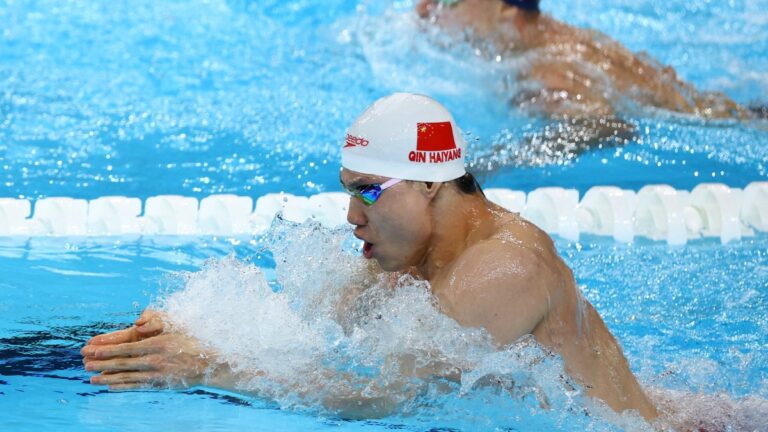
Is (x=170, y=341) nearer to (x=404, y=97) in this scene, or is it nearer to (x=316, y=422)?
(x=316, y=422)

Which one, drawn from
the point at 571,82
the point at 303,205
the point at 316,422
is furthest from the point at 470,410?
the point at 571,82

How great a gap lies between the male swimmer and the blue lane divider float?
2.08 meters

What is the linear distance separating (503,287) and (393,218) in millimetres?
365

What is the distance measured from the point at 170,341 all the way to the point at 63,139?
11.6 ft

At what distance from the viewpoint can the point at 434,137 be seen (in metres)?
2.66

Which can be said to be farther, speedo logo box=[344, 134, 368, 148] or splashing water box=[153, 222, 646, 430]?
speedo logo box=[344, 134, 368, 148]

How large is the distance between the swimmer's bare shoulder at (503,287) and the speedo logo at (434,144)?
26 cm

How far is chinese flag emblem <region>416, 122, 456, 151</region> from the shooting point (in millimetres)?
2639

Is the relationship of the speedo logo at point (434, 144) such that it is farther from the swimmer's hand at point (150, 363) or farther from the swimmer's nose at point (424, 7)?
the swimmer's nose at point (424, 7)

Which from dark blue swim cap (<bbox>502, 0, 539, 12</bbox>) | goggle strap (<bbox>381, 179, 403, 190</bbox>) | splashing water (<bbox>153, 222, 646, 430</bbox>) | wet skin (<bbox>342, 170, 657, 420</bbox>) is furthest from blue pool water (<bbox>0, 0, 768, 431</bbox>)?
goggle strap (<bbox>381, 179, 403, 190</bbox>)

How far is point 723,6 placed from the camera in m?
9.14

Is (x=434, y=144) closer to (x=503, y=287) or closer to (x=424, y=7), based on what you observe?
(x=503, y=287)

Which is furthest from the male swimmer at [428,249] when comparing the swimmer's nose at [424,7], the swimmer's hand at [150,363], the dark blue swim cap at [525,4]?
the swimmer's nose at [424,7]

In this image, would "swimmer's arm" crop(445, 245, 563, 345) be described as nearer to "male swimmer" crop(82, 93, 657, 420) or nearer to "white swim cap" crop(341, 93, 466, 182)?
"male swimmer" crop(82, 93, 657, 420)
